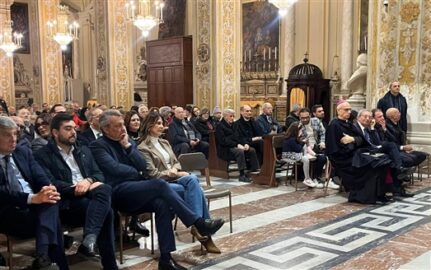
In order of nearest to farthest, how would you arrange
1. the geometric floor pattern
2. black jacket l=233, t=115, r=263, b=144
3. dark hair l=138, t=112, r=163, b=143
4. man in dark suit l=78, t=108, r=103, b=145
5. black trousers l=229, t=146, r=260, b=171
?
the geometric floor pattern → dark hair l=138, t=112, r=163, b=143 → man in dark suit l=78, t=108, r=103, b=145 → black trousers l=229, t=146, r=260, b=171 → black jacket l=233, t=115, r=263, b=144

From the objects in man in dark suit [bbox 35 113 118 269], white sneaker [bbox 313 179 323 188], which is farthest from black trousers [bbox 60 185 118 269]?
white sneaker [bbox 313 179 323 188]

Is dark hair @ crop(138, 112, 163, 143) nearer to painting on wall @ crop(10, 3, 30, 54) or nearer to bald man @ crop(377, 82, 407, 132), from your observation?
bald man @ crop(377, 82, 407, 132)

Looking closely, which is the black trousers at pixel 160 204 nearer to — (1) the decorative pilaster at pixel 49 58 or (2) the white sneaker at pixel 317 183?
(2) the white sneaker at pixel 317 183

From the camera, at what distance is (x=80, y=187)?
384 centimetres

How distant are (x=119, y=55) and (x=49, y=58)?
3672 millimetres

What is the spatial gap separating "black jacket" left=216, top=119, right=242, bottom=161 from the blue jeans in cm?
358

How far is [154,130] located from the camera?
4.83 meters

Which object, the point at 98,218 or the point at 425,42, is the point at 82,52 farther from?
the point at 98,218

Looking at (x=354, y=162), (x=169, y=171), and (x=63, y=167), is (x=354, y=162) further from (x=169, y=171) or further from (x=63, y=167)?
(x=63, y=167)

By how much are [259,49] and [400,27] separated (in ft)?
24.4

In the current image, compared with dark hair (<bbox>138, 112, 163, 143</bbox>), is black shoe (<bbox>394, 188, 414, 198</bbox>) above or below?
below

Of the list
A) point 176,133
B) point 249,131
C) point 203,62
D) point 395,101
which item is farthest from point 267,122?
point 203,62

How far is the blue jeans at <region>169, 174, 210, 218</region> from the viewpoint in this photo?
4.34 m

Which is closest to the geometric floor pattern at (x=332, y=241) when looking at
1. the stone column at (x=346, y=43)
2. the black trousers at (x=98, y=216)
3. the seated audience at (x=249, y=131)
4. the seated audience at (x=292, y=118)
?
the black trousers at (x=98, y=216)
